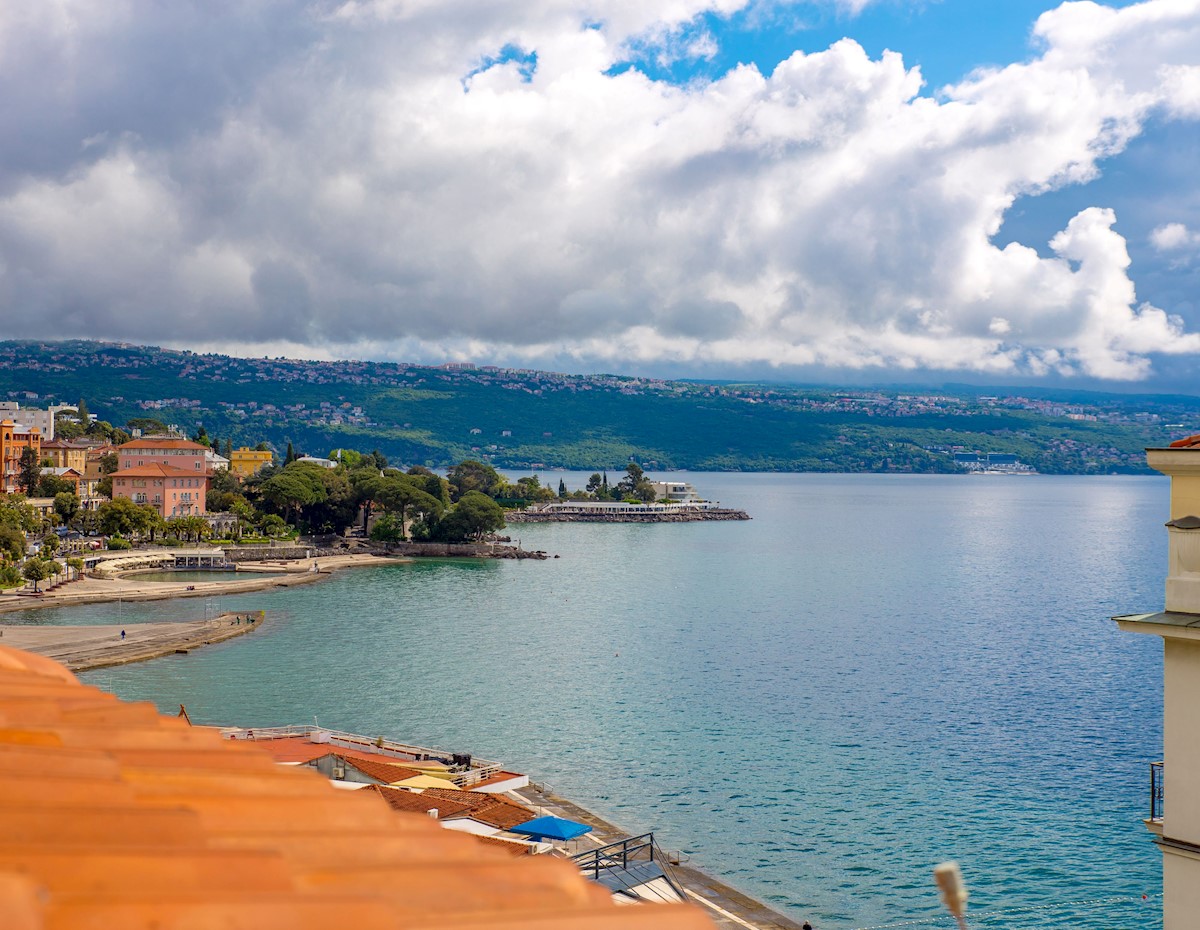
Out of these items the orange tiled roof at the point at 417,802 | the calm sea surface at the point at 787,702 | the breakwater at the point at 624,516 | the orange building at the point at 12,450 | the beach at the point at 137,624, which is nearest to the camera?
the orange tiled roof at the point at 417,802

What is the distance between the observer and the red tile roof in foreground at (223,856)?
37.3 inches

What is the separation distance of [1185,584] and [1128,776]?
22673mm

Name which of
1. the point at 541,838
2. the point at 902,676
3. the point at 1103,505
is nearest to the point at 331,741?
the point at 541,838

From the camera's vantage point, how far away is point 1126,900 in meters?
17.3

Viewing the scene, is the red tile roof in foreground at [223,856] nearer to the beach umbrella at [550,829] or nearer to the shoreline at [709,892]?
the shoreline at [709,892]

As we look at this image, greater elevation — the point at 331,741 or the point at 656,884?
the point at 656,884

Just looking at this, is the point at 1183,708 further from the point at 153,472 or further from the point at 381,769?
the point at 153,472

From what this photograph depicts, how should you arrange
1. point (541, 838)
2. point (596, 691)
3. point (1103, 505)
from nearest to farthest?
point (541, 838) < point (596, 691) < point (1103, 505)

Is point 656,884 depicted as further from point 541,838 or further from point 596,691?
point 596,691

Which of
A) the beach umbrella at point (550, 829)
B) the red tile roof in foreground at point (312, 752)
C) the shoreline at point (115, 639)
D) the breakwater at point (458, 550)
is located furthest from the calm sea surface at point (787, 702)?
the breakwater at point (458, 550)

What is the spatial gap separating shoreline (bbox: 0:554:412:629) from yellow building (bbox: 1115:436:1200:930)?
47.1m

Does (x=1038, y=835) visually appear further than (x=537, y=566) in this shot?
No

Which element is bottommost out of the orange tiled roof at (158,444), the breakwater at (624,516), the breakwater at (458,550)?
the breakwater at (624,516)

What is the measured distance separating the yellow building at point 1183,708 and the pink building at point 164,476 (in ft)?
243
